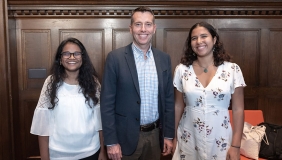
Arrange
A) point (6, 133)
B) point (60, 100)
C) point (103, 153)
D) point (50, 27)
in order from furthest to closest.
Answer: point (50, 27), point (6, 133), point (103, 153), point (60, 100)

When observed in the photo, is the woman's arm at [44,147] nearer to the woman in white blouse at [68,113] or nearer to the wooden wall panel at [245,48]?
the woman in white blouse at [68,113]

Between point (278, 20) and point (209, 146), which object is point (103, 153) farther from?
point (278, 20)

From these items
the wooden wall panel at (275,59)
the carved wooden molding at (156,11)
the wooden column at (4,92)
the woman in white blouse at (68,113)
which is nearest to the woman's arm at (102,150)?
the woman in white blouse at (68,113)

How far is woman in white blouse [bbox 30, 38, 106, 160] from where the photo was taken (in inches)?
58.7

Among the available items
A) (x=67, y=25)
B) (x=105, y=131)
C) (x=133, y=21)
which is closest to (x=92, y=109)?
(x=105, y=131)

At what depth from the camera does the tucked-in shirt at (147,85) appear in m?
1.55

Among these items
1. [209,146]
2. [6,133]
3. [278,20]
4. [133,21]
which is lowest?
[6,133]

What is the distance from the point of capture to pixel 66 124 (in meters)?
1.49

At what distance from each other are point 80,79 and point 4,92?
1.24 meters

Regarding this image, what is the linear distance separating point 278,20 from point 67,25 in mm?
2200

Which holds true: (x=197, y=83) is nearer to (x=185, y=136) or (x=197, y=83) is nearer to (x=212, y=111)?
(x=212, y=111)

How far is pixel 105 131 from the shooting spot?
1.50 meters

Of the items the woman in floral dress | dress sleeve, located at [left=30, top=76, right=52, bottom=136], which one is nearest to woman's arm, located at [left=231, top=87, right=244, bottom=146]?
the woman in floral dress

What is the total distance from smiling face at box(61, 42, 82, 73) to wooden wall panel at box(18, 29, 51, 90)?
1.18 m
